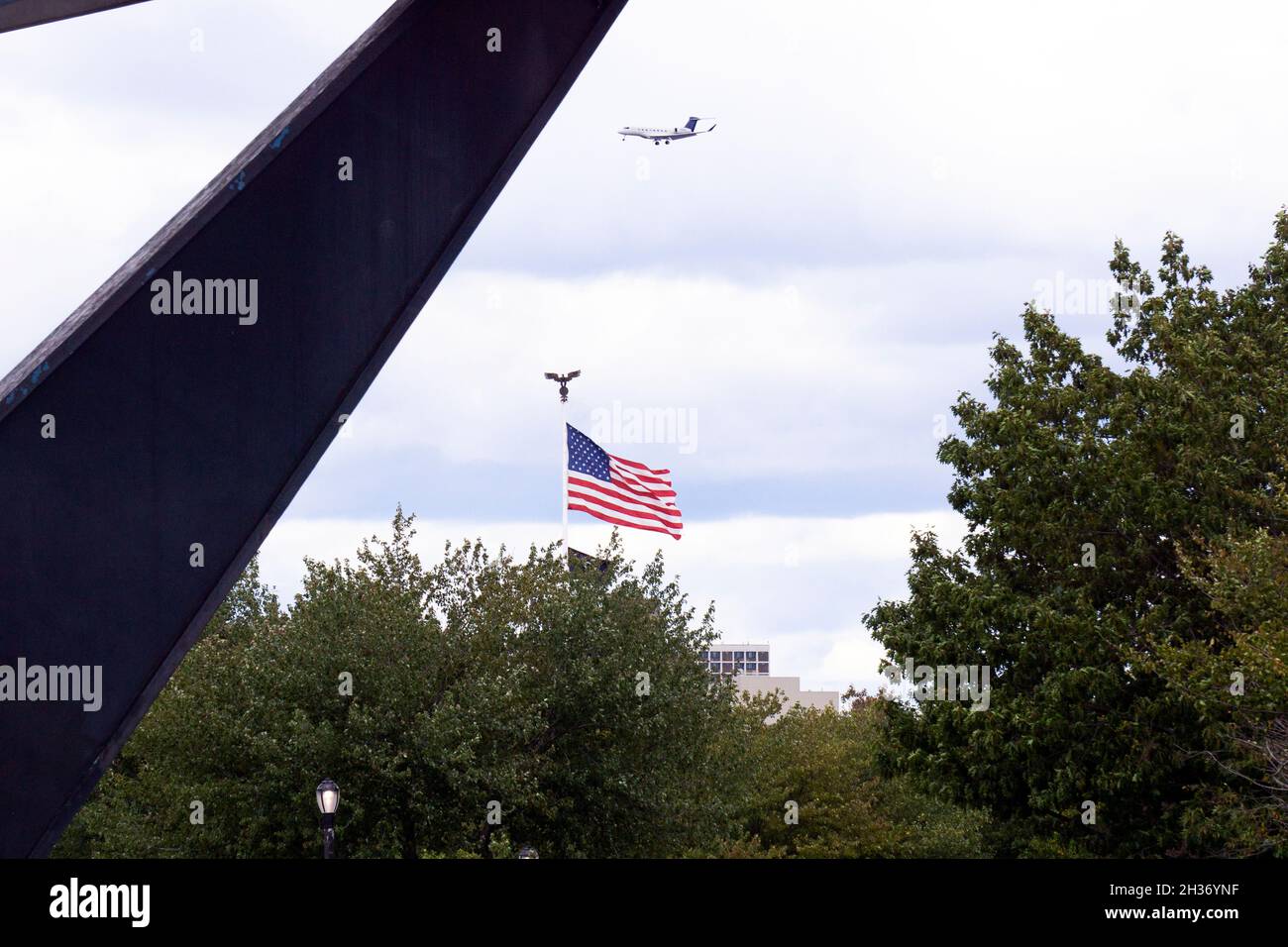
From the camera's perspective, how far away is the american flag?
107ft

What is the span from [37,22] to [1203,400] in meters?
22.5

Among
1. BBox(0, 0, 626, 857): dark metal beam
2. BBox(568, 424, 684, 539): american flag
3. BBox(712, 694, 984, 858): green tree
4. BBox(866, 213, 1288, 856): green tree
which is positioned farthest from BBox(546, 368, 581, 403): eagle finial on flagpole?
BBox(0, 0, 626, 857): dark metal beam

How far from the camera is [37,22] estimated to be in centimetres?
497

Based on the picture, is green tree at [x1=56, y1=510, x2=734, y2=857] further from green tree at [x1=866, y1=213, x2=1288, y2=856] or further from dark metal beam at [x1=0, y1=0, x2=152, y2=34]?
dark metal beam at [x1=0, y1=0, x2=152, y2=34]

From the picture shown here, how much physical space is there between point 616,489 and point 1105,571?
1254cm

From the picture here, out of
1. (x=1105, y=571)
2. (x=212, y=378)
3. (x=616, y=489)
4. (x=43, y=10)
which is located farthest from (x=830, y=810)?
Answer: (x=43, y=10)

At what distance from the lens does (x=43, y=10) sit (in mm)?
4855

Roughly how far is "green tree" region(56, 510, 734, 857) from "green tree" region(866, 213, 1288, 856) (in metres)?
5.11

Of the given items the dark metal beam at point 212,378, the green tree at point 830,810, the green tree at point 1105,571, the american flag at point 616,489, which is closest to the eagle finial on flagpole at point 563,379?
the american flag at point 616,489

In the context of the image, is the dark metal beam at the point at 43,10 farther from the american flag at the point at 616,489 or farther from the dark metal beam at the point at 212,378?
the american flag at the point at 616,489

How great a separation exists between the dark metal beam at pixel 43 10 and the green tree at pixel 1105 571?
62.8 ft

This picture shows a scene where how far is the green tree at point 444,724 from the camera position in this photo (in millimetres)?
25453
